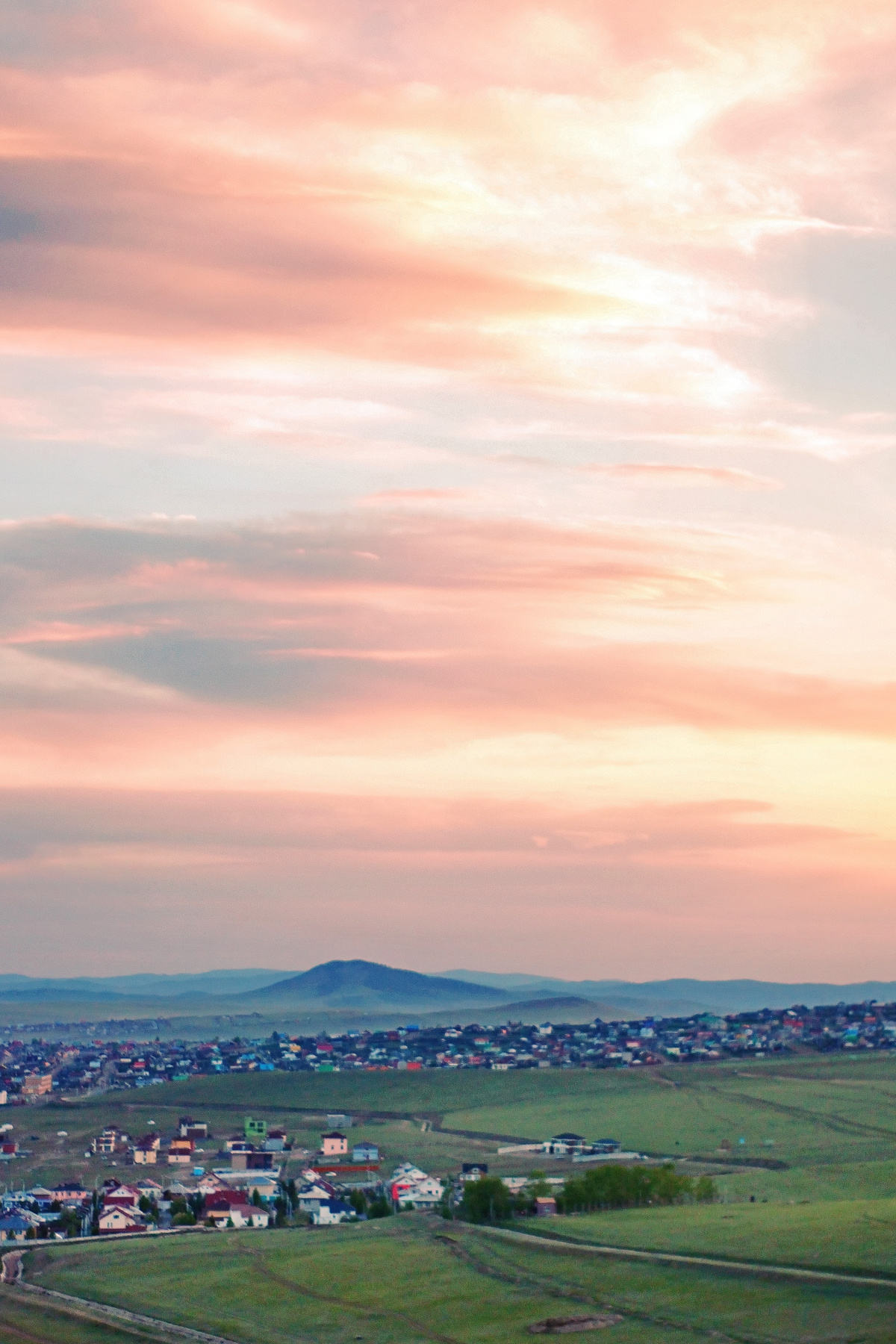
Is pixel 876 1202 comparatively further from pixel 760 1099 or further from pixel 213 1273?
pixel 760 1099

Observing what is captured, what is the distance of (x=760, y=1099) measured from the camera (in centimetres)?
18162

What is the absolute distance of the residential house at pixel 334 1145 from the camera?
156 m

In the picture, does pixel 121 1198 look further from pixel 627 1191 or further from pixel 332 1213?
pixel 627 1191

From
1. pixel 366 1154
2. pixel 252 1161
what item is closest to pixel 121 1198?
pixel 252 1161

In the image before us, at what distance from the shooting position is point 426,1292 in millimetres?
75500

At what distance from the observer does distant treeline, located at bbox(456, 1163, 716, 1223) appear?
102 meters

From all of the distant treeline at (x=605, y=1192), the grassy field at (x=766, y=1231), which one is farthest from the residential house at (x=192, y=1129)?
the grassy field at (x=766, y=1231)

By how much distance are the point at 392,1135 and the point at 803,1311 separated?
11093cm

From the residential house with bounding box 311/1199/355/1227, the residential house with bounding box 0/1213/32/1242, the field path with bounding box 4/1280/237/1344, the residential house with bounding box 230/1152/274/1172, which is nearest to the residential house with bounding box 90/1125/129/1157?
the residential house with bounding box 230/1152/274/1172

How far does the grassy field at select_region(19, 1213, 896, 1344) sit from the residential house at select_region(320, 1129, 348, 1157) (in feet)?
205

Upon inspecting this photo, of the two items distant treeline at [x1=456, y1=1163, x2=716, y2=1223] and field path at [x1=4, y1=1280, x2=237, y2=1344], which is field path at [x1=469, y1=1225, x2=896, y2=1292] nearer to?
distant treeline at [x1=456, y1=1163, x2=716, y2=1223]

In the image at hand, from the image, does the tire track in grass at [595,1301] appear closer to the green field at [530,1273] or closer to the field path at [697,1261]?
the green field at [530,1273]

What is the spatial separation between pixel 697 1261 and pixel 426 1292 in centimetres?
1308

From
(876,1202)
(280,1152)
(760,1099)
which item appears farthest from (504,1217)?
(760,1099)
